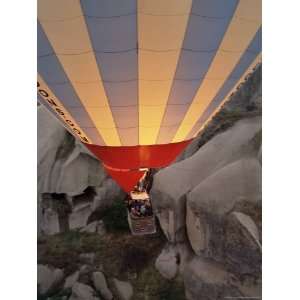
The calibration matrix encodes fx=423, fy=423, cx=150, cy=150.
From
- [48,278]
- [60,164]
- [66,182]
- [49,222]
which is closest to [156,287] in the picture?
[48,278]

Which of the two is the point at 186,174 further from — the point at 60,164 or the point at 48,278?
the point at 48,278

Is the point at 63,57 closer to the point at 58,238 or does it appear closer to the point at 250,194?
the point at 250,194

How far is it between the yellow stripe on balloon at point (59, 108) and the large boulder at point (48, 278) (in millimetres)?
2988

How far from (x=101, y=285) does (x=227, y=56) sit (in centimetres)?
365

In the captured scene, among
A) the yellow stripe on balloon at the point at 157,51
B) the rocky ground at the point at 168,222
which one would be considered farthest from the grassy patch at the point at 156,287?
the yellow stripe on balloon at the point at 157,51

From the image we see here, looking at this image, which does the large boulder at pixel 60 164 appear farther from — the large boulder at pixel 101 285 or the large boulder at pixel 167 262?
the large boulder at pixel 167 262

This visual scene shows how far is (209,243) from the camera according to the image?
14.3ft

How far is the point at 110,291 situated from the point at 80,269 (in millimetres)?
434

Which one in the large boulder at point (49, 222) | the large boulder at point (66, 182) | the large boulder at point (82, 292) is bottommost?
the large boulder at point (82, 292)

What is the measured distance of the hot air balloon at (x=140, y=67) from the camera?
162 centimetres

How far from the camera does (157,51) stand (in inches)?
68.9

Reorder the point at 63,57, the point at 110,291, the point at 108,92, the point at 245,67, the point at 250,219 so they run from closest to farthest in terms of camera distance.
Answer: the point at 63,57, the point at 108,92, the point at 245,67, the point at 250,219, the point at 110,291

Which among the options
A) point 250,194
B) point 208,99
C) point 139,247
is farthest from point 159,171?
point 208,99

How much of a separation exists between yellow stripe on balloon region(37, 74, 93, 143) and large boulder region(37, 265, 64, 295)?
9.80 feet
